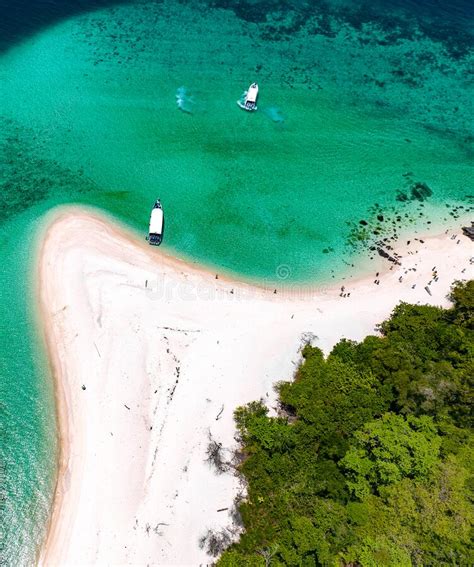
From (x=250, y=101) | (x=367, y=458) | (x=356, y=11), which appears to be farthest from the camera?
(x=356, y=11)

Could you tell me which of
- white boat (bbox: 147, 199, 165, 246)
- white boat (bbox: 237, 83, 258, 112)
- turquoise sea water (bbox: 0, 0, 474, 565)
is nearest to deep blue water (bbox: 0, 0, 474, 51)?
turquoise sea water (bbox: 0, 0, 474, 565)

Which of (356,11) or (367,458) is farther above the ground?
(356,11)

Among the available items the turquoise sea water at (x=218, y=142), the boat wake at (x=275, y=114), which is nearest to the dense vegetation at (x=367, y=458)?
the turquoise sea water at (x=218, y=142)

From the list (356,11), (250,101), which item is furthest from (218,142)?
(356,11)

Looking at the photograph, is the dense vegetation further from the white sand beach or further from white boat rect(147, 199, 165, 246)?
white boat rect(147, 199, 165, 246)

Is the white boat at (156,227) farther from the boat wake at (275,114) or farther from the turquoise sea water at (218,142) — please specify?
the boat wake at (275,114)

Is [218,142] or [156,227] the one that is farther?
[218,142]

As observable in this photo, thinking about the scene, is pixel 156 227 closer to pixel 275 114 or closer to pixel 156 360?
pixel 156 360
